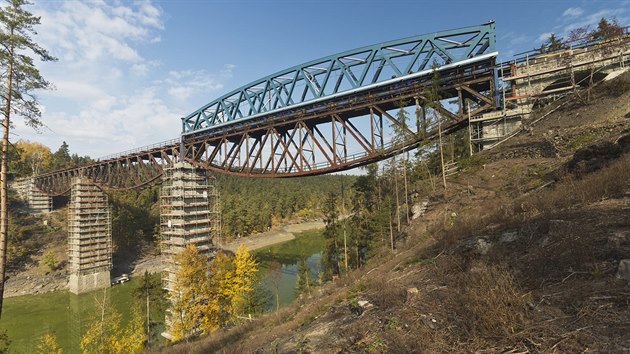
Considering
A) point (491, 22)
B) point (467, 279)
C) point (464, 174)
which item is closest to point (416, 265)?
point (467, 279)

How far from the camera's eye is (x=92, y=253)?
5391 cm

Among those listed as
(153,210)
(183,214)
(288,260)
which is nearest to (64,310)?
(183,214)

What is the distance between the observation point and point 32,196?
76688 millimetres

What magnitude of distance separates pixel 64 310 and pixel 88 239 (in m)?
13.7

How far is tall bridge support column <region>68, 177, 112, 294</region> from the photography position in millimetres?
52375

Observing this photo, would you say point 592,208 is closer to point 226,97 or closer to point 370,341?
point 370,341

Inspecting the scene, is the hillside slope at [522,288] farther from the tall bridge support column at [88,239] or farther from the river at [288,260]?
the tall bridge support column at [88,239]

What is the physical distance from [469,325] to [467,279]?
1.62 meters

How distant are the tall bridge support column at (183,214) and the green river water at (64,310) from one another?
7.06 m

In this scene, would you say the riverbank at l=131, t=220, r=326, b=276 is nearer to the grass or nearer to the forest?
the forest

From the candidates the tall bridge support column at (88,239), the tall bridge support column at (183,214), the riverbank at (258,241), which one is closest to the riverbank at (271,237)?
the riverbank at (258,241)

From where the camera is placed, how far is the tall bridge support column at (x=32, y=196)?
250 ft

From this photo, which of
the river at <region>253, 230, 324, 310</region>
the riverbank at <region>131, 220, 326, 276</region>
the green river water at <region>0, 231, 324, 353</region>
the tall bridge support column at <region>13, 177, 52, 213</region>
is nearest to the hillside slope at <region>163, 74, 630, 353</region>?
the green river water at <region>0, 231, 324, 353</region>

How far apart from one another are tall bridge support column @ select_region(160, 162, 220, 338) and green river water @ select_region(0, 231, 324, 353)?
7064 mm
